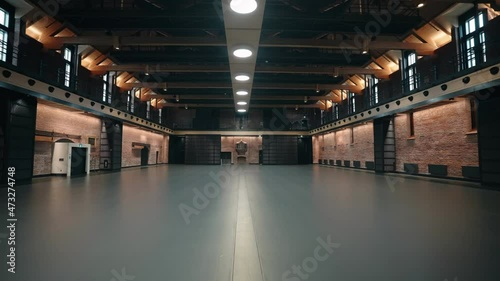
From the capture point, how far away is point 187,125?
28.8 meters

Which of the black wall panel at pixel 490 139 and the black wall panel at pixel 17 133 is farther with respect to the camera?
the black wall panel at pixel 17 133

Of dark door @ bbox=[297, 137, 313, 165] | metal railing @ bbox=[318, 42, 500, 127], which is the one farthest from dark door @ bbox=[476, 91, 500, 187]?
dark door @ bbox=[297, 137, 313, 165]

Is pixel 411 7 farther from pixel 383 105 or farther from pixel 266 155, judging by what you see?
pixel 266 155

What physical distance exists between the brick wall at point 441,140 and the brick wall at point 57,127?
727 inches

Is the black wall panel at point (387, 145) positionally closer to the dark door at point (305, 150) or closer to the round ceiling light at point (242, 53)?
the round ceiling light at point (242, 53)

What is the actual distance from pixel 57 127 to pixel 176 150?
1510cm

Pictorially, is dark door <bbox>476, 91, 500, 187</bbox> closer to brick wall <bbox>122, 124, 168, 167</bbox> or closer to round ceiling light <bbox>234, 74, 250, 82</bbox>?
round ceiling light <bbox>234, 74, 250, 82</bbox>

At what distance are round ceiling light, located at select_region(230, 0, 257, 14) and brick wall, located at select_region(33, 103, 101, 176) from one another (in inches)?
450

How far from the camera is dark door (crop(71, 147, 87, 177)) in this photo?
12.5 metres

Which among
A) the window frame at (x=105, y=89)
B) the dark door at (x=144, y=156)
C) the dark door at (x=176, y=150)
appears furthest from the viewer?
the dark door at (x=176, y=150)

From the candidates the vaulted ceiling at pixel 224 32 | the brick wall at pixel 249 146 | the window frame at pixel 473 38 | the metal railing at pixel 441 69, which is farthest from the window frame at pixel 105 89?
the window frame at pixel 473 38

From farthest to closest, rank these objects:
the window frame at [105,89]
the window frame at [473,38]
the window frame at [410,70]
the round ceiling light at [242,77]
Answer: the window frame at [105,89] < the window frame at [410,70] < the round ceiling light at [242,77] < the window frame at [473,38]

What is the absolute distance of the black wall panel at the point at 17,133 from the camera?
830cm

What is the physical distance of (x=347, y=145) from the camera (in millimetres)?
20141
